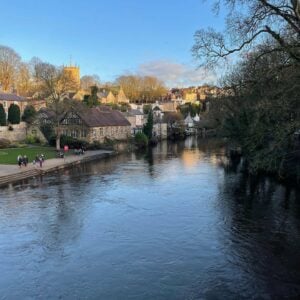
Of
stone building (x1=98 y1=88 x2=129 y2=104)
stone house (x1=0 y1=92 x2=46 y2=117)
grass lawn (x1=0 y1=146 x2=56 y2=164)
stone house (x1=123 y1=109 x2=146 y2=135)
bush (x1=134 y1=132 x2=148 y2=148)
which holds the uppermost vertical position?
stone building (x1=98 y1=88 x2=129 y2=104)

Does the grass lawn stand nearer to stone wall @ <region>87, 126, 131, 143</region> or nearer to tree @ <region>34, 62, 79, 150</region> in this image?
tree @ <region>34, 62, 79, 150</region>

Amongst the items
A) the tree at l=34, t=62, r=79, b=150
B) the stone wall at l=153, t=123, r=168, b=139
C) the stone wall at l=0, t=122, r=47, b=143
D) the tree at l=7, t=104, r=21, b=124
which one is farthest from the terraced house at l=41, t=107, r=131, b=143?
the stone wall at l=153, t=123, r=168, b=139

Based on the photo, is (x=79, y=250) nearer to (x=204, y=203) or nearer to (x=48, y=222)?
(x=48, y=222)

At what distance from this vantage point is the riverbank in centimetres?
3323

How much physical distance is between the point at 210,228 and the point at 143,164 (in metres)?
24.6

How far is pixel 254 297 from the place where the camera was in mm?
13016

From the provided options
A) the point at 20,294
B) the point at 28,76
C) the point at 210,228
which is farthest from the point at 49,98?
the point at 20,294

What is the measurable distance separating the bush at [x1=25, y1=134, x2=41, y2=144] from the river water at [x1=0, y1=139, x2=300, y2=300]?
29858 millimetres

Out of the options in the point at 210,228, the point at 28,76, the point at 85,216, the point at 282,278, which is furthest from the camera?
the point at 28,76

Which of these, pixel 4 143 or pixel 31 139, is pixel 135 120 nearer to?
pixel 31 139

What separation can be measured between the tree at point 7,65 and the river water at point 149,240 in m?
55.7

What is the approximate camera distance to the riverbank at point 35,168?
33228 mm

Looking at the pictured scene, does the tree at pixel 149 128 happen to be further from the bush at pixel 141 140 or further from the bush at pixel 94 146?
the bush at pixel 94 146

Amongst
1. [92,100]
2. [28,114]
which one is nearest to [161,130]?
[92,100]
